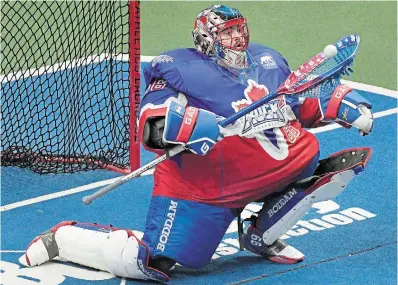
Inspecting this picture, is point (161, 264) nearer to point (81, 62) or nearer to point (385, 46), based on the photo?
point (81, 62)

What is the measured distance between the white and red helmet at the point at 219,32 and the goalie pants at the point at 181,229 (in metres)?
0.70

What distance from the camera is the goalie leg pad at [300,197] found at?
5316 millimetres

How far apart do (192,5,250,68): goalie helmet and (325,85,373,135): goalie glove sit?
45cm

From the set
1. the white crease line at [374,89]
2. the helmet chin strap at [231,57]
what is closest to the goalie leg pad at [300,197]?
the helmet chin strap at [231,57]

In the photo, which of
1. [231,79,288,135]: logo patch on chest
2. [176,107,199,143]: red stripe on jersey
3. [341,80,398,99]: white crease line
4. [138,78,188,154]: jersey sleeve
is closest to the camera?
[176,107,199,143]: red stripe on jersey

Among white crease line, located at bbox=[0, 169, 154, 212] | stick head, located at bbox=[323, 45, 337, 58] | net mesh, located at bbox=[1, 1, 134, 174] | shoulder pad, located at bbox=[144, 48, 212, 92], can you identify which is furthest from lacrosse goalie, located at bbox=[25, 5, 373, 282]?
net mesh, located at bbox=[1, 1, 134, 174]

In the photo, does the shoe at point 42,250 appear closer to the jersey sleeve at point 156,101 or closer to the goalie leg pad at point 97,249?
the goalie leg pad at point 97,249

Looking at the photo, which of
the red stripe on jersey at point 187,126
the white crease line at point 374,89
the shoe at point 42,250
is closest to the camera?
the red stripe on jersey at point 187,126

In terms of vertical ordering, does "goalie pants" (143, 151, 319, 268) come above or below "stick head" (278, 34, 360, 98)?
below

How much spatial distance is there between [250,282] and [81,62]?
8.16ft

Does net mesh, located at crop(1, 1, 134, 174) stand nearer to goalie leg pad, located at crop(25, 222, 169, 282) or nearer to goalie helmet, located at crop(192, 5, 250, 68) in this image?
goalie leg pad, located at crop(25, 222, 169, 282)

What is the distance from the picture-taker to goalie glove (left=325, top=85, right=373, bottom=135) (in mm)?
5312

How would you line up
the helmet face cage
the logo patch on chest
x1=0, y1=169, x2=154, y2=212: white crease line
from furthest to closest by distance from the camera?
x1=0, y1=169, x2=154, y2=212: white crease line < the helmet face cage < the logo patch on chest

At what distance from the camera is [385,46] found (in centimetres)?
Answer: 882
